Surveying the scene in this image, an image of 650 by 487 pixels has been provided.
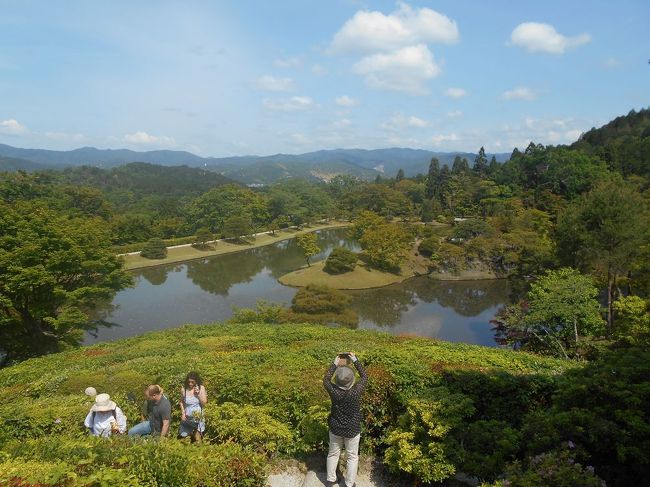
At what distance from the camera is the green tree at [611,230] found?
18.1 m

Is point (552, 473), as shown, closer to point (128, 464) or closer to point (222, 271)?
point (128, 464)

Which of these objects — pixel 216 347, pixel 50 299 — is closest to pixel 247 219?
pixel 50 299

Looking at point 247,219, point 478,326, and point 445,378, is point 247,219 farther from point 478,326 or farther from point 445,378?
point 445,378

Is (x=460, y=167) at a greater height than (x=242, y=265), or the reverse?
(x=460, y=167)

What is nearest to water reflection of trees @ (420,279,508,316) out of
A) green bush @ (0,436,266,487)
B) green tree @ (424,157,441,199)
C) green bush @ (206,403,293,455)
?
green bush @ (206,403,293,455)

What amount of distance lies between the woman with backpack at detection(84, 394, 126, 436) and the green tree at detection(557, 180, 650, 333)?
18894 mm

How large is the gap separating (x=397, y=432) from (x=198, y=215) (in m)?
61.2

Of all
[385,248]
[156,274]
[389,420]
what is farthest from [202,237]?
[389,420]

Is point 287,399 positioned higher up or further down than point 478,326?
higher up

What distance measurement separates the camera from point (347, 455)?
458 cm

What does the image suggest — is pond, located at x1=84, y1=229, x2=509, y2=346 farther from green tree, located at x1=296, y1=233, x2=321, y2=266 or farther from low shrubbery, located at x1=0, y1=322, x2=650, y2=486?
low shrubbery, located at x1=0, y1=322, x2=650, y2=486

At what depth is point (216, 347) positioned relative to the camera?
33.4ft

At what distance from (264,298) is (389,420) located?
1104 inches

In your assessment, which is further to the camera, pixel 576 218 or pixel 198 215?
pixel 198 215
